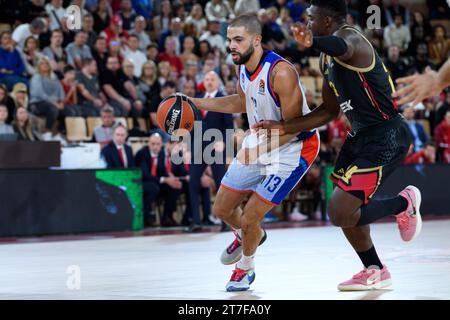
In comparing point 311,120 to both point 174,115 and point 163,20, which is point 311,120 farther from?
point 163,20

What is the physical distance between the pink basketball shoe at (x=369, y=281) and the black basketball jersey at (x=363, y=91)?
39.4 inches

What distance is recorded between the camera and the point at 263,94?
21.3 ft

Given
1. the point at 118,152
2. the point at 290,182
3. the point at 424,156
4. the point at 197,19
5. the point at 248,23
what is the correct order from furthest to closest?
the point at 197,19 → the point at 424,156 → the point at 118,152 → the point at 290,182 → the point at 248,23

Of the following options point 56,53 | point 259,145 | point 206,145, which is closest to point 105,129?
point 206,145

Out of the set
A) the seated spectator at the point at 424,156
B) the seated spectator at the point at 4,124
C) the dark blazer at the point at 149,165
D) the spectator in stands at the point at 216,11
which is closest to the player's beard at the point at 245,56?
the seated spectator at the point at 4,124

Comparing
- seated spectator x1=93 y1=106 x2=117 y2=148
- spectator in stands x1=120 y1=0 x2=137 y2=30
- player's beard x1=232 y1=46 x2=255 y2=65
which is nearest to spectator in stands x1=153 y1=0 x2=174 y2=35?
spectator in stands x1=120 y1=0 x2=137 y2=30

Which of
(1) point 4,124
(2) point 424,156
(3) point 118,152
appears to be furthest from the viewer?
(2) point 424,156

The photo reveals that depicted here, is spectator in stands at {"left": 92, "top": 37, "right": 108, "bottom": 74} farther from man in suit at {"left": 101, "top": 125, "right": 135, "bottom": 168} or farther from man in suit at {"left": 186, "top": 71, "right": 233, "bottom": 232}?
man in suit at {"left": 186, "top": 71, "right": 233, "bottom": 232}

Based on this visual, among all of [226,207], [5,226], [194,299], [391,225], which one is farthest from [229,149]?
[194,299]

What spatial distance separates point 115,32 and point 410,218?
32.9ft

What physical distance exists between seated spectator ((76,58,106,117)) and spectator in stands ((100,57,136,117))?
0.24 meters

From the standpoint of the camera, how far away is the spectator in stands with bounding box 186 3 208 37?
56.4 feet

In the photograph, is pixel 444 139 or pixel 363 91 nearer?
pixel 363 91

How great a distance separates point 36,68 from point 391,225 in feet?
19.2
